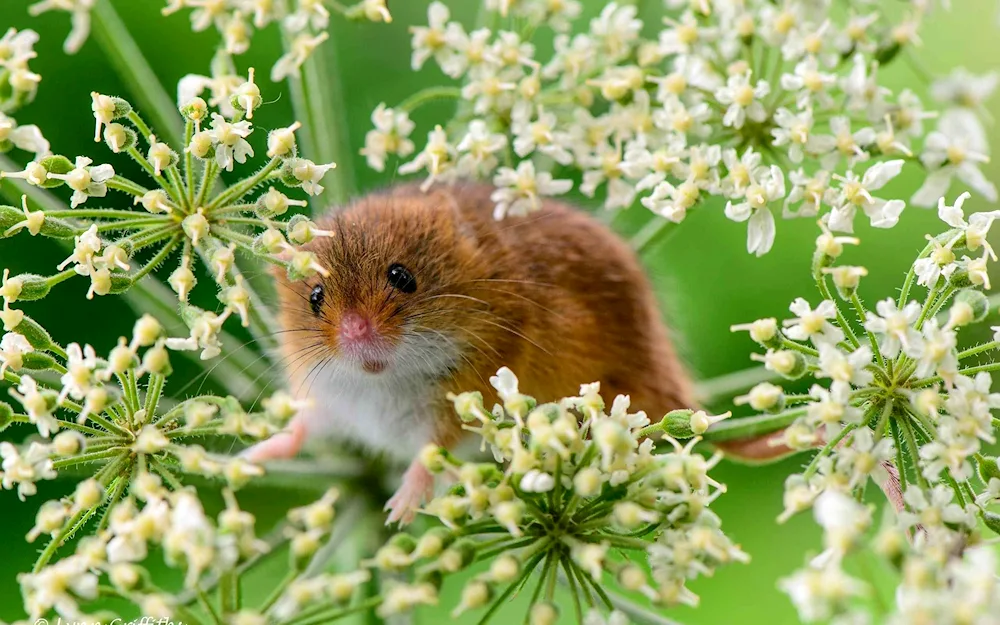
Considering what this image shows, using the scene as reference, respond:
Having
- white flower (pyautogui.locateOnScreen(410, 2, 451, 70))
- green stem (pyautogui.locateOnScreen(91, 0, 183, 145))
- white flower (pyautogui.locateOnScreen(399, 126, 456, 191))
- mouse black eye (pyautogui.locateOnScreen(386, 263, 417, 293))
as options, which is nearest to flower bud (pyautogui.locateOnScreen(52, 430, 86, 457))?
mouse black eye (pyautogui.locateOnScreen(386, 263, 417, 293))

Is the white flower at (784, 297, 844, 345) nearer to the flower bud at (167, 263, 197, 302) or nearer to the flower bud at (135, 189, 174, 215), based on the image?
the flower bud at (167, 263, 197, 302)

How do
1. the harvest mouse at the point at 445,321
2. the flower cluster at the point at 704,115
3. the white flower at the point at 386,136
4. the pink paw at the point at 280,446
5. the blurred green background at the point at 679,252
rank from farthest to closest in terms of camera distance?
the blurred green background at the point at 679,252 → the pink paw at the point at 280,446 → the white flower at the point at 386,136 → the harvest mouse at the point at 445,321 → the flower cluster at the point at 704,115

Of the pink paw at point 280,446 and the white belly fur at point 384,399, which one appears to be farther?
the pink paw at point 280,446

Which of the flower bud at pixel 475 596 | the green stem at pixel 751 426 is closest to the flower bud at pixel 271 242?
the flower bud at pixel 475 596

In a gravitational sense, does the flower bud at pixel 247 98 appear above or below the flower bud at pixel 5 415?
above

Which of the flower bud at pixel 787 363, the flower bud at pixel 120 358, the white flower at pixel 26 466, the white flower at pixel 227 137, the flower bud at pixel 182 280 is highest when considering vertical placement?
the white flower at pixel 227 137

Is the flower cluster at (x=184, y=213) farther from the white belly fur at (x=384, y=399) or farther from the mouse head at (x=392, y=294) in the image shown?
the white belly fur at (x=384, y=399)

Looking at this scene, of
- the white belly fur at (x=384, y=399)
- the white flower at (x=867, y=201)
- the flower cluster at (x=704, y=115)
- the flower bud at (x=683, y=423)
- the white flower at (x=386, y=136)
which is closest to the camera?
the flower bud at (x=683, y=423)
